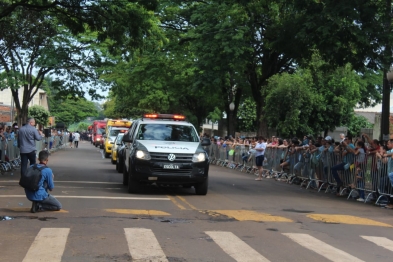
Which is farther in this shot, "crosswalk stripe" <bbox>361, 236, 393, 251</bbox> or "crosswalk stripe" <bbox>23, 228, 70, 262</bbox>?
"crosswalk stripe" <bbox>361, 236, 393, 251</bbox>

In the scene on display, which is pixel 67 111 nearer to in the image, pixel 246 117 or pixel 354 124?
pixel 246 117

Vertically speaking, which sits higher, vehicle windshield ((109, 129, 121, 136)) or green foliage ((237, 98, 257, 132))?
green foliage ((237, 98, 257, 132))

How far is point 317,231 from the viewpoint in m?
10.8

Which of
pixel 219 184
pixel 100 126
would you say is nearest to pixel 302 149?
pixel 219 184

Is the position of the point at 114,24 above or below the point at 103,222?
above

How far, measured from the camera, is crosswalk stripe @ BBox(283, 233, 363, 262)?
843 centimetres

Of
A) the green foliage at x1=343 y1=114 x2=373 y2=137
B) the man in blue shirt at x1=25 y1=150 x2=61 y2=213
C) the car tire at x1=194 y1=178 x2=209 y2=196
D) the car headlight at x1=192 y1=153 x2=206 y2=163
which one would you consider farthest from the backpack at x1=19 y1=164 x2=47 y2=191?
the green foliage at x1=343 y1=114 x2=373 y2=137

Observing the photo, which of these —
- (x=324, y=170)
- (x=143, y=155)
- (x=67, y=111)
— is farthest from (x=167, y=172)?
(x=67, y=111)

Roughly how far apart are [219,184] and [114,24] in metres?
6.28

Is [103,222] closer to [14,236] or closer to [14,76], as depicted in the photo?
[14,236]

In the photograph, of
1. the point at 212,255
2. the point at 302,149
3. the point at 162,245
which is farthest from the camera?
the point at 302,149

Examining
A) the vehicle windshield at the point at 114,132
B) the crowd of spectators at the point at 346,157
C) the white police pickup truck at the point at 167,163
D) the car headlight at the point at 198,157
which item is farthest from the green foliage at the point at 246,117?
the car headlight at the point at 198,157

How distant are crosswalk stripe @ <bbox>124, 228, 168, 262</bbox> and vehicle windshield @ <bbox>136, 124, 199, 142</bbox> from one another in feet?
20.2

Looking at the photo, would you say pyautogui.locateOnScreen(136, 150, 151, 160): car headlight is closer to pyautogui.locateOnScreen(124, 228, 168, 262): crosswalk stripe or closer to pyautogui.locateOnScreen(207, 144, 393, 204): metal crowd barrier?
pyautogui.locateOnScreen(124, 228, 168, 262): crosswalk stripe
